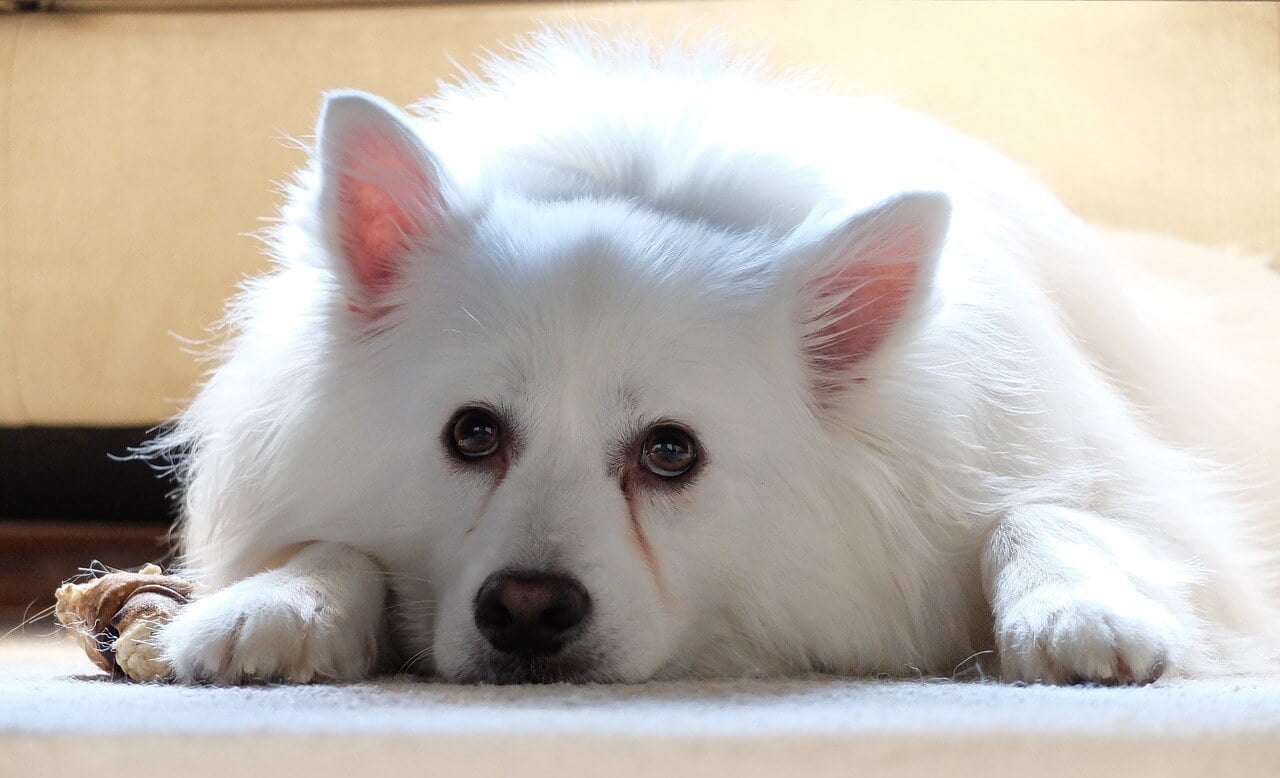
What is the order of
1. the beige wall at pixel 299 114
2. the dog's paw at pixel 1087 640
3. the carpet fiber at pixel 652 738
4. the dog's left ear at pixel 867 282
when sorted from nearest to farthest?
1. the carpet fiber at pixel 652 738
2. the dog's paw at pixel 1087 640
3. the dog's left ear at pixel 867 282
4. the beige wall at pixel 299 114

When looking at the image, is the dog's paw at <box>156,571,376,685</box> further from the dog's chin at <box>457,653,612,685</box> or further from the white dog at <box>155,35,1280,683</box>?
the dog's chin at <box>457,653,612,685</box>

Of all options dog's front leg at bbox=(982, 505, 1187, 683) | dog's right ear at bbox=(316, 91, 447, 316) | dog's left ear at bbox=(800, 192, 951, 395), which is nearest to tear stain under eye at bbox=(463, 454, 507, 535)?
dog's right ear at bbox=(316, 91, 447, 316)

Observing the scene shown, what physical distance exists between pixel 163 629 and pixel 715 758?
2.98 feet

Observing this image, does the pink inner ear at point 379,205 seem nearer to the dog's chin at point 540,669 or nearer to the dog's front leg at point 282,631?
the dog's front leg at point 282,631

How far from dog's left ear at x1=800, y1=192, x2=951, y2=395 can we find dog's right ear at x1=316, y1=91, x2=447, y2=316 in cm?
52

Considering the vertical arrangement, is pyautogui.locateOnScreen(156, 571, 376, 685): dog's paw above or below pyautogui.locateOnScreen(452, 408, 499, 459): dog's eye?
below

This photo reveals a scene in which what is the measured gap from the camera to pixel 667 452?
5.31ft

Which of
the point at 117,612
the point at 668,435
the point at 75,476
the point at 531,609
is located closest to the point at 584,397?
the point at 668,435

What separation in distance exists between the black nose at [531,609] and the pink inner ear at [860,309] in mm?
547

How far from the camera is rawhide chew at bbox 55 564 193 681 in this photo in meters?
1.71

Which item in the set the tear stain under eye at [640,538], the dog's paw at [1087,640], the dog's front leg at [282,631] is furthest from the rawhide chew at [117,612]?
the dog's paw at [1087,640]

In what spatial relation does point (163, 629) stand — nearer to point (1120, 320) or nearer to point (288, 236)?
point (288, 236)

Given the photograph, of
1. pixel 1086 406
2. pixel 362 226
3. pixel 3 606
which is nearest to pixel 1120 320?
pixel 1086 406

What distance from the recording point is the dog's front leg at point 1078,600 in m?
1.44
